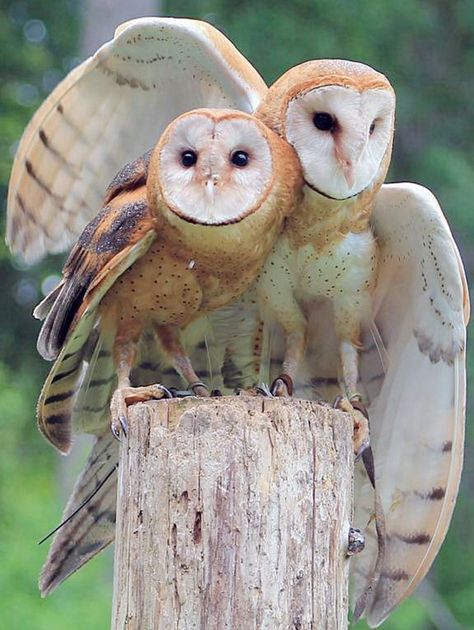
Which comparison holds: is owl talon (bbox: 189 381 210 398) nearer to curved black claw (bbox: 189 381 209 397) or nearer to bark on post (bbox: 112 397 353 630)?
curved black claw (bbox: 189 381 209 397)

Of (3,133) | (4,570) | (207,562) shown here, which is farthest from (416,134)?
(207,562)

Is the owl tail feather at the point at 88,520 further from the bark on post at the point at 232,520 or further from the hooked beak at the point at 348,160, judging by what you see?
the hooked beak at the point at 348,160

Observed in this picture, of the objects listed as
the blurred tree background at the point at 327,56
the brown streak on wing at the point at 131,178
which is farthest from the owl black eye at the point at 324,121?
the blurred tree background at the point at 327,56

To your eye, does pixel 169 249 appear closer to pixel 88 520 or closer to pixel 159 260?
pixel 159 260

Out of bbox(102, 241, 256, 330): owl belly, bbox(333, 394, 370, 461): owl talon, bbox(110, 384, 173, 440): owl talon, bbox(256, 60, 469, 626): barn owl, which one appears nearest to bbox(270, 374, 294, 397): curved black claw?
bbox(256, 60, 469, 626): barn owl

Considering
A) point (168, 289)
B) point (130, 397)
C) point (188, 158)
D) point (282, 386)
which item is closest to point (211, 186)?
point (188, 158)

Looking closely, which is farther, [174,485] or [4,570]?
[4,570]

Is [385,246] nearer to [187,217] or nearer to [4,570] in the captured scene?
[187,217]
